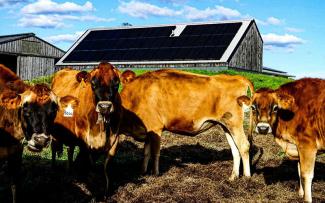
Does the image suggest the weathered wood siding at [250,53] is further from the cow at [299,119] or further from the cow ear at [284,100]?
the cow ear at [284,100]

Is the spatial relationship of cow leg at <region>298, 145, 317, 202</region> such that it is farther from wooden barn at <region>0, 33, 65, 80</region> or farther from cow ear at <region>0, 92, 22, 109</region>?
wooden barn at <region>0, 33, 65, 80</region>

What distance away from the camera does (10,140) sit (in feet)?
20.0

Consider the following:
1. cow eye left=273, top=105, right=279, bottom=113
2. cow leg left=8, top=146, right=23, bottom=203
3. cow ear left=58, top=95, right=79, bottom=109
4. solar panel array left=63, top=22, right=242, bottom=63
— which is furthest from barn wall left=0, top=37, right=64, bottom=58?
cow eye left=273, top=105, right=279, bottom=113

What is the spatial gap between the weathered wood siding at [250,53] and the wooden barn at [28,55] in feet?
58.0

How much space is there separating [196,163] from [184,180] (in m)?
1.72

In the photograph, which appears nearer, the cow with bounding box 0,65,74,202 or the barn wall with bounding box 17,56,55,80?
the cow with bounding box 0,65,74,202

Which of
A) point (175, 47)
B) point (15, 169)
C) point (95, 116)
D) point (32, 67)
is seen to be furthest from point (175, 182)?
point (32, 67)

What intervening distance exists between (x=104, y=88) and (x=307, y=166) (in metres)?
3.42

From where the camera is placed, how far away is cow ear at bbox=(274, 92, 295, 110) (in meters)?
6.84

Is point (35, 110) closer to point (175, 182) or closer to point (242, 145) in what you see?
point (175, 182)

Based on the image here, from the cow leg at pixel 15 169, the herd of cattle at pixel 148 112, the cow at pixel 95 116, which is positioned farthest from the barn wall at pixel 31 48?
the cow leg at pixel 15 169

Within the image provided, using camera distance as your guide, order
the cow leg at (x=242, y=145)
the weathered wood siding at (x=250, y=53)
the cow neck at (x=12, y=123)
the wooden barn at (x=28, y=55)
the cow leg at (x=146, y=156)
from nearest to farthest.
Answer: the cow neck at (x=12, y=123), the cow leg at (x=242, y=145), the cow leg at (x=146, y=156), the weathered wood siding at (x=250, y=53), the wooden barn at (x=28, y=55)

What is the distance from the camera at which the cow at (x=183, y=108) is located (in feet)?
27.8

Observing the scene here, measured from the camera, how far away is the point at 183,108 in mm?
8617
